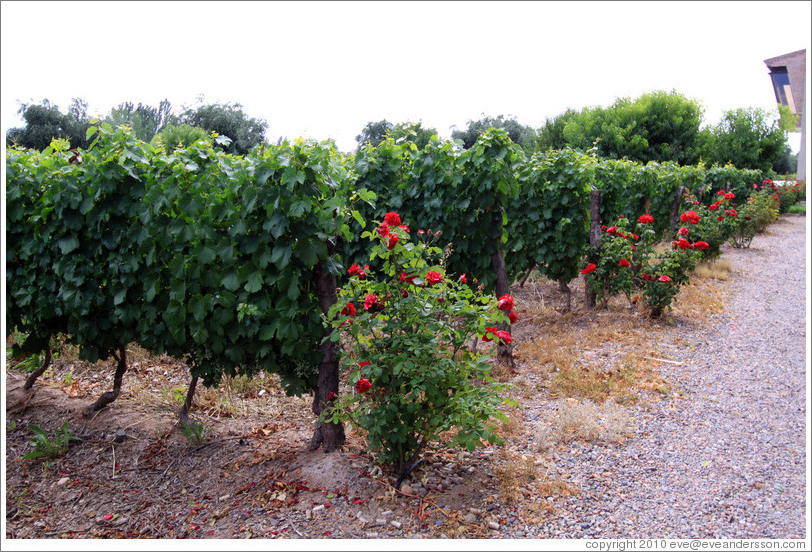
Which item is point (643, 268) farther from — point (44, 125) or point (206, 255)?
point (44, 125)

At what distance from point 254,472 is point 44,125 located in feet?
55.7

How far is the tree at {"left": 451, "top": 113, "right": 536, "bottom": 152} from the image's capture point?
19594mm

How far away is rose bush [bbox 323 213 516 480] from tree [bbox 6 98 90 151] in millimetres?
16079

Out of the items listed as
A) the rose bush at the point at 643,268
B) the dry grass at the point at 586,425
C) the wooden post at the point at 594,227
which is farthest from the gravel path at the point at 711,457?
the wooden post at the point at 594,227

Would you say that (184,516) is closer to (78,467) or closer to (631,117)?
(78,467)

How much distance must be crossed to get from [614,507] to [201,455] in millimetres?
2353

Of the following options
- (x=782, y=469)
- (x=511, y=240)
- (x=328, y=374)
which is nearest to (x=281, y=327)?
(x=328, y=374)

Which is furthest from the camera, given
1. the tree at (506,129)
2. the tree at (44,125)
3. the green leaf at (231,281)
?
the tree at (506,129)

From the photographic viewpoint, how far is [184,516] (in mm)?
2885

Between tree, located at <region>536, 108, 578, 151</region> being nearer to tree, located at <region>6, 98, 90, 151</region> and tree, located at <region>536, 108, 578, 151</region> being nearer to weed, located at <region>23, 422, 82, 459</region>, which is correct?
tree, located at <region>6, 98, 90, 151</region>

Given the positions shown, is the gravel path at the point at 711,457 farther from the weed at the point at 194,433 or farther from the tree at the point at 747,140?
the tree at the point at 747,140

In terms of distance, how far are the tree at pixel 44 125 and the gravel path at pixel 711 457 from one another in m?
16.6

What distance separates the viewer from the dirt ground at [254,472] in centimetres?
266

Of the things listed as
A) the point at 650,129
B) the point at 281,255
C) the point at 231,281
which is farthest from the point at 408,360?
the point at 650,129
